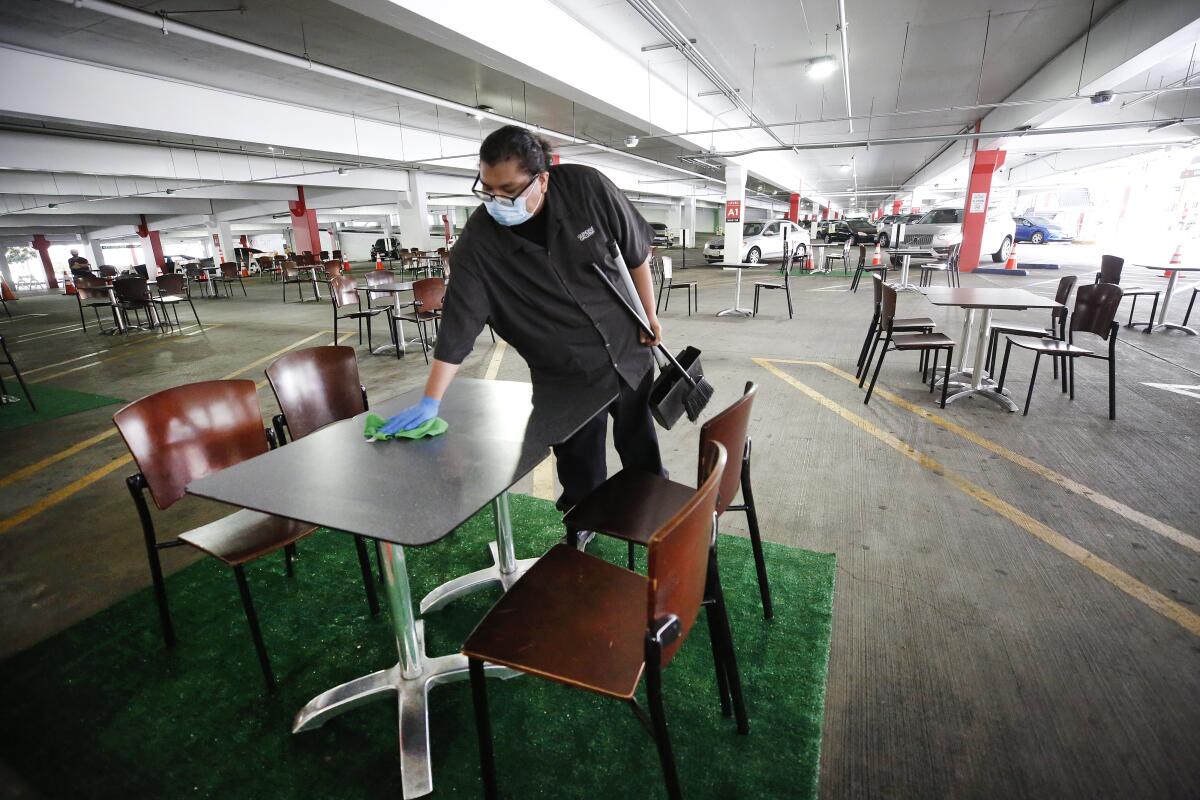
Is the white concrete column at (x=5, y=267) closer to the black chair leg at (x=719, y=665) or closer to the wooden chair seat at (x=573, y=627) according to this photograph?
the wooden chair seat at (x=573, y=627)

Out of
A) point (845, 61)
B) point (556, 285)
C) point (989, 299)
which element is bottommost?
point (989, 299)

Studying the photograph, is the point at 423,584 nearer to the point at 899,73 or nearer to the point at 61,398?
the point at 61,398

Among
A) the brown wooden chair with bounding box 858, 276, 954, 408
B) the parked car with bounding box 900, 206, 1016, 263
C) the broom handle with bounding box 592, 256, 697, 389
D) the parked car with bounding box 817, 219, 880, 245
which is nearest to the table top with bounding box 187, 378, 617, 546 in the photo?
the broom handle with bounding box 592, 256, 697, 389

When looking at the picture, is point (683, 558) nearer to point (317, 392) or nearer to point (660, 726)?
point (660, 726)

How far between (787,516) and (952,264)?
9.66 m

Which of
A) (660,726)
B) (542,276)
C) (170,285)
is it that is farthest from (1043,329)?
(170,285)

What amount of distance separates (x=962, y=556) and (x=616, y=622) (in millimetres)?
1880

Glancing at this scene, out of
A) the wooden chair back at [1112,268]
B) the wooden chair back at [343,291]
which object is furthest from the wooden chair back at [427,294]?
the wooden chair back at [1112,268]

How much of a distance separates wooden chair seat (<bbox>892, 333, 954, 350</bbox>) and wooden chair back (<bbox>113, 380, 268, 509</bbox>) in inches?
161

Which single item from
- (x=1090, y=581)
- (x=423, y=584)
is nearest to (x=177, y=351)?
(x=423, y=584)

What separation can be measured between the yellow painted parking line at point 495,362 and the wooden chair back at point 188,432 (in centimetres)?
297

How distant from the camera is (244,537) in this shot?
177cm

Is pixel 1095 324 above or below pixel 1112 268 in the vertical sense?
below

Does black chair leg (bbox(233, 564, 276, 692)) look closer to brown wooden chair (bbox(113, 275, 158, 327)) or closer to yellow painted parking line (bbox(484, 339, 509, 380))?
yellow painted parking line (bbox(484, 339, 509, 380))
